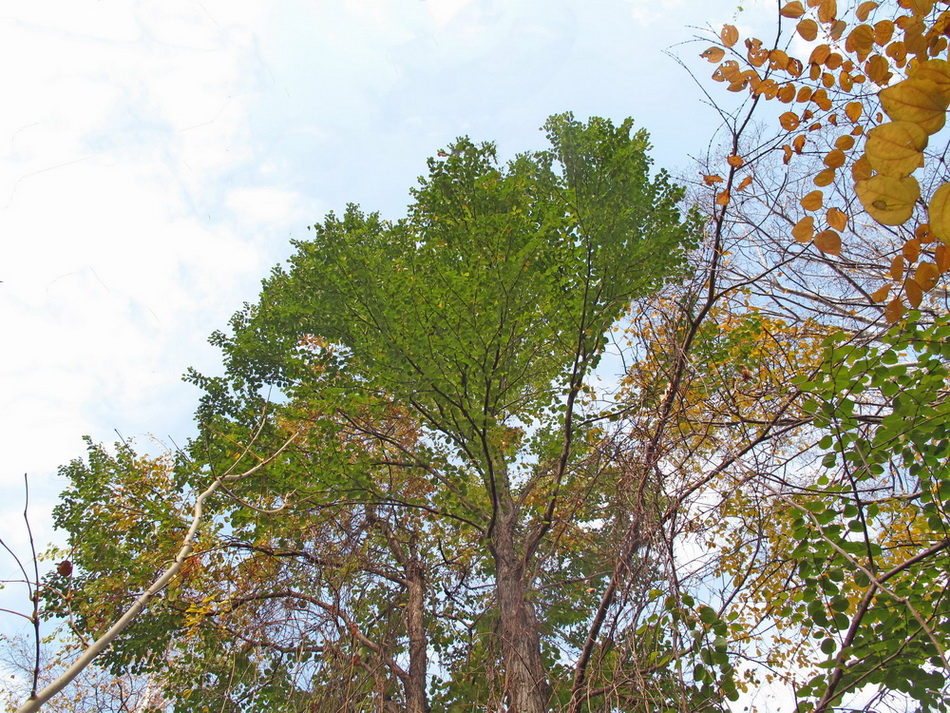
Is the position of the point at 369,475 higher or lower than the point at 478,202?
lower

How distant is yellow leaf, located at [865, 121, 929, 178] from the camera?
3.48ft

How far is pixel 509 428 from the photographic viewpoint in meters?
6.30

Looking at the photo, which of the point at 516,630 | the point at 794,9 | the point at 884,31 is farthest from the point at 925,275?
the point at 516,630

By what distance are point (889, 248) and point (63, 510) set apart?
33.5ft

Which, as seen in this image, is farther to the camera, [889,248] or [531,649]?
[889,248]

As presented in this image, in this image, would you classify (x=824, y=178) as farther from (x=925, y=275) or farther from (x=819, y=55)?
(x=819, y=55)

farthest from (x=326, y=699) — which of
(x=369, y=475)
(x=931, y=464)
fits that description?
(x=931, y=464)

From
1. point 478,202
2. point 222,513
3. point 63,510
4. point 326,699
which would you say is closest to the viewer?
point 326,699

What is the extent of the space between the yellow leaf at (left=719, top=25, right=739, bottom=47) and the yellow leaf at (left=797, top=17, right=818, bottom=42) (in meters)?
0.35

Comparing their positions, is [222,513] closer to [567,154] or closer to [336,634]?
[336,634]

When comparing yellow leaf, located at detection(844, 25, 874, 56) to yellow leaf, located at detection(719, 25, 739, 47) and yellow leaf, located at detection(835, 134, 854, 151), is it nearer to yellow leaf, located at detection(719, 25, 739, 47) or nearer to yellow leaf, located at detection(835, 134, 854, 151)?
yellow leaf, located at detection(835, 134, 854, 151)

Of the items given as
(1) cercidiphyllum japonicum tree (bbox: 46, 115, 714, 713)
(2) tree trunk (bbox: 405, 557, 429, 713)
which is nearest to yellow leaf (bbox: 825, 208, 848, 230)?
(1) cercidiphyllum japonicum tree (bbox: 46, 115, 714, 713)

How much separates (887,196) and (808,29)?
3.38 feet

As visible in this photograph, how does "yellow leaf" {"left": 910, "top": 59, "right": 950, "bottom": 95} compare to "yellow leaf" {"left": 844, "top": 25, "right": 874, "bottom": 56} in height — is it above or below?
below
